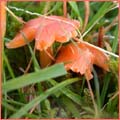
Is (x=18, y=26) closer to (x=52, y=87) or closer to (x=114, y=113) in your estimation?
(x=52, y=87)

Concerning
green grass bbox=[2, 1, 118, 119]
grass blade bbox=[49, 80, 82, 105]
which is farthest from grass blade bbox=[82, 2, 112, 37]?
grass blade bbox=[49, 80, 82, 105]

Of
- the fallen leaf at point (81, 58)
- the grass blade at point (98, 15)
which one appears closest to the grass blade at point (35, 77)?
the fallen leaf at point (81, 58)

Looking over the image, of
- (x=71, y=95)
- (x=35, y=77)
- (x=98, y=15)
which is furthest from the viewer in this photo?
(x=98, y=15)

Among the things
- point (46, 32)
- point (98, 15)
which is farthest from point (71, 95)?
point (98, 15)

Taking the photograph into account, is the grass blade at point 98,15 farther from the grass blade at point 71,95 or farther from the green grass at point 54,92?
the grass blade at point 71,95

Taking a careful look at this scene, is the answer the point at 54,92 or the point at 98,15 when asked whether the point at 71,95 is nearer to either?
the point at 54,92

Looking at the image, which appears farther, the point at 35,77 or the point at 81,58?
the point at 81,58

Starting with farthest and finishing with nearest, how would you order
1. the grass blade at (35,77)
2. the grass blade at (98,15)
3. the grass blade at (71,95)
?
the grass blade at (98,15)
the grass blade at (71,95)
the grass blade at (35,77)

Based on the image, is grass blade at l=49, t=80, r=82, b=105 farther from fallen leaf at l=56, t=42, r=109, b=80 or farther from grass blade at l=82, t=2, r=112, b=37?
grass blade at l=82, t=2, r=112, b=37

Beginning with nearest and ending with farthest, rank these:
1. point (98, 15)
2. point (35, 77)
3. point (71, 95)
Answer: point (35, 77), point (71, 95), point (98, 15)
